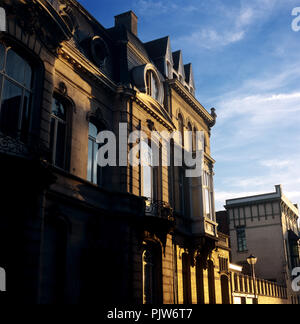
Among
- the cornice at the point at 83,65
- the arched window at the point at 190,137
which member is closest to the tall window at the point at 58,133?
the cornice at the point at 83,65

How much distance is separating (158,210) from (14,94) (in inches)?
385

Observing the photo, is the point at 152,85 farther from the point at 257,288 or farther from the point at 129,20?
the point at 257,288

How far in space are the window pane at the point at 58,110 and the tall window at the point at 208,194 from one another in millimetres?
13030

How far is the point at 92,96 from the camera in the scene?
1961 cm

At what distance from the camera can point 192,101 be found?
29.9 meters

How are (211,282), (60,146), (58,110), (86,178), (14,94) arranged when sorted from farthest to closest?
(211,282), (86,178), (58,110), (60,146), (14,94)

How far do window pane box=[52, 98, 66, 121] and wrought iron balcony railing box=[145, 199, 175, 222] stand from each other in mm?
6107

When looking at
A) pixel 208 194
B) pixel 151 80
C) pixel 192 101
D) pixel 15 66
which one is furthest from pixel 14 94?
pixel 208 194

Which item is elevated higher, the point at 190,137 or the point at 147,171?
the point at 190,137

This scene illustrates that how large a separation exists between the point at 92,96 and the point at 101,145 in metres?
2.26

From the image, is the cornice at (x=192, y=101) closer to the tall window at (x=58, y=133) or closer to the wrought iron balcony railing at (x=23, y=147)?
the tall window at (x=58, y=133)

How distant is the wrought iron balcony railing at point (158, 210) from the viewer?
20913 mm
